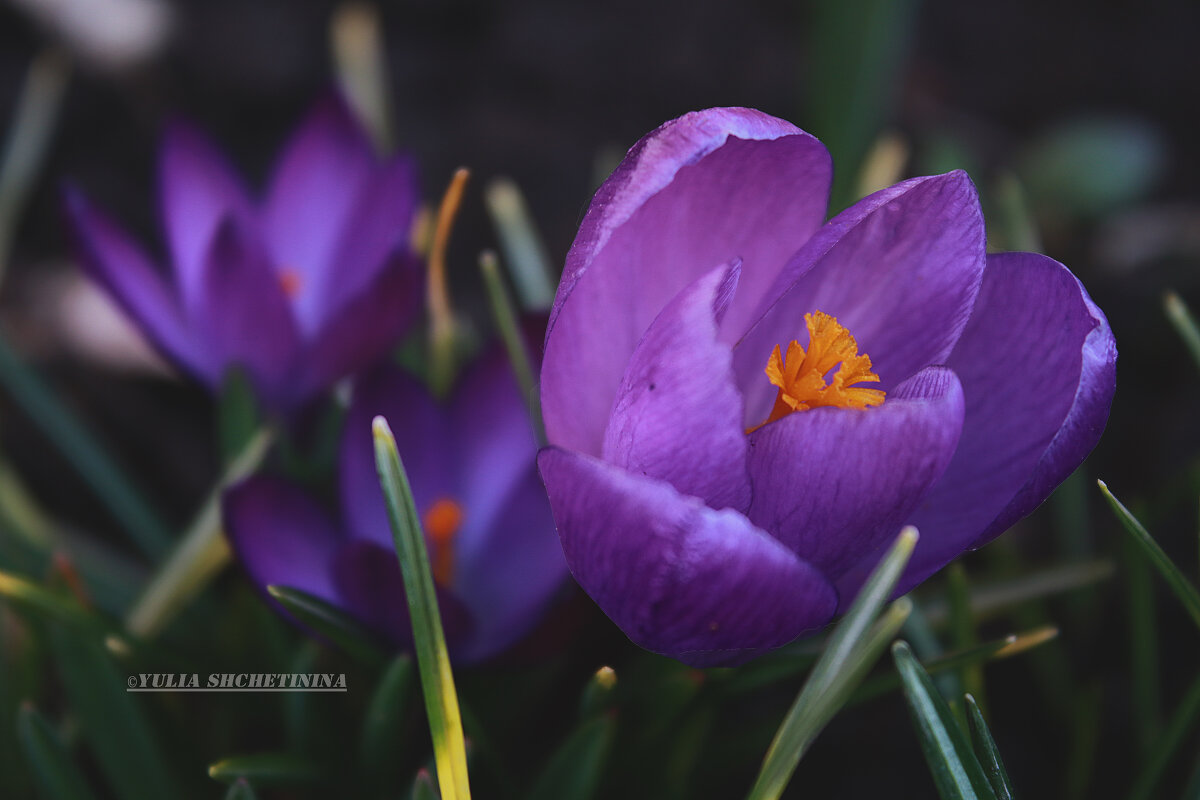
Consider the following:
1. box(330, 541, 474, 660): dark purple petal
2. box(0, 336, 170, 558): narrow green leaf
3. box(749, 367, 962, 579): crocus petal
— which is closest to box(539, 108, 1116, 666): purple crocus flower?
box(749, 367, 962, 579): crocus petal

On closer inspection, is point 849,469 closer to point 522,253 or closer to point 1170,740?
point 1170,740

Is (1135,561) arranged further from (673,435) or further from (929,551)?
(673,435)

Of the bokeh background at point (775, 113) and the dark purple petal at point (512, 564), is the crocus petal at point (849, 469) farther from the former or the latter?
the dark purple petal at point (512, 564)

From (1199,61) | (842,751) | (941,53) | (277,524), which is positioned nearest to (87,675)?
(277,524)

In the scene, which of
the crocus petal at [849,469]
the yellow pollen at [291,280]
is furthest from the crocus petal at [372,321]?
the crocus petal at [849,469]

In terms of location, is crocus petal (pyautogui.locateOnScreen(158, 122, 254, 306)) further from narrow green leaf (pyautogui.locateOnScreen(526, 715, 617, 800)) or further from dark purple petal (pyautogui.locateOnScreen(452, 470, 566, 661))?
narrow green leaf (pyautogui.locateOnScreen(526, 715, 617, 800))
